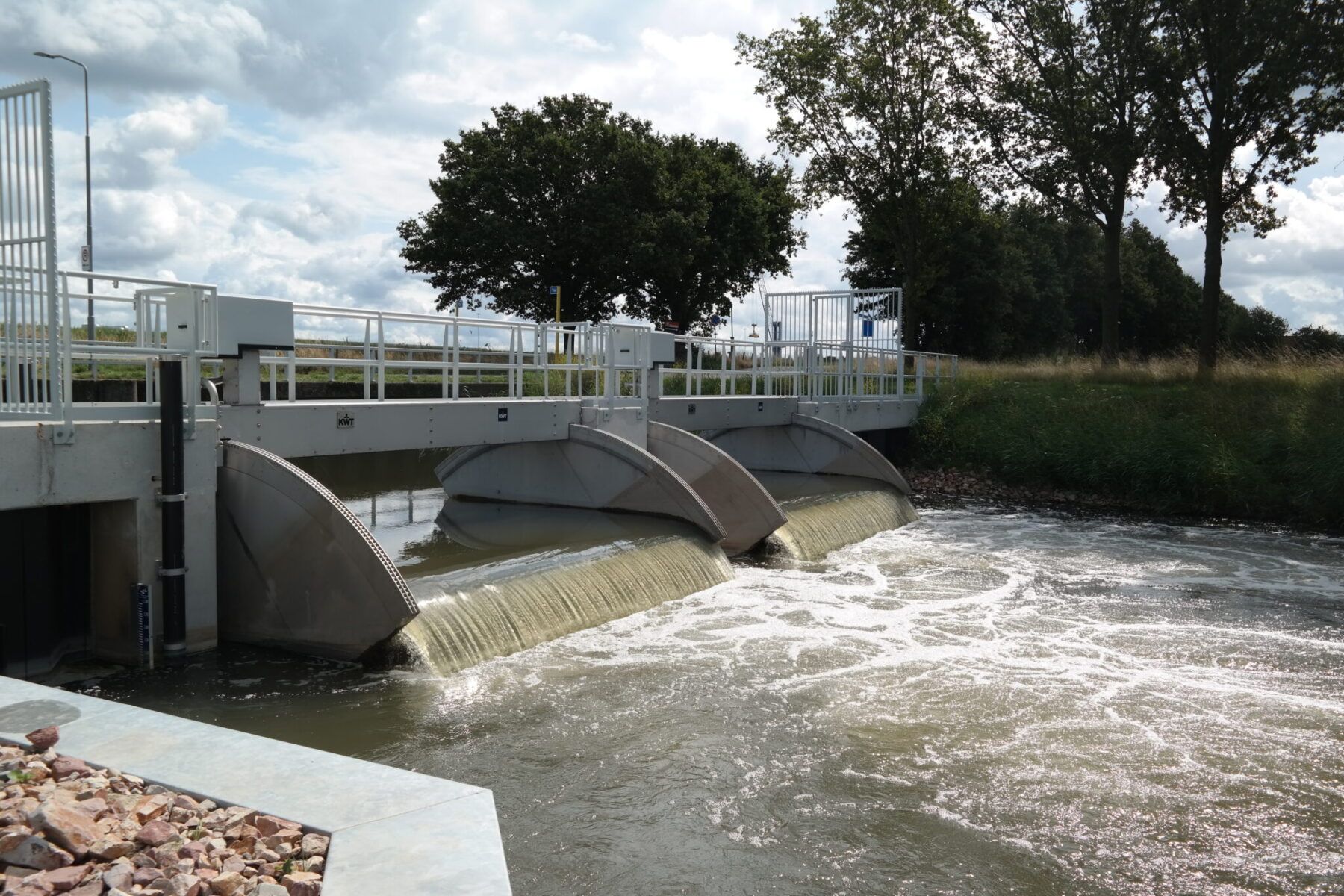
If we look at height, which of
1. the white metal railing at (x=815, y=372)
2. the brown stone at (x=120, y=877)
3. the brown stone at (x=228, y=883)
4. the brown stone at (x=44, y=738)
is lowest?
the brown stone at (x=228, y=883)

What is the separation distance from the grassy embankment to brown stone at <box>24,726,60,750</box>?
20.7 meters

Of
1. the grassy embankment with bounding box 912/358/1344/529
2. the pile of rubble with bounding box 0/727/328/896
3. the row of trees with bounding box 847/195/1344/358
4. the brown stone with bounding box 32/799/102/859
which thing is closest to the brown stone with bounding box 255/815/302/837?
the pile of rubble with bounding box 0/727/328/896

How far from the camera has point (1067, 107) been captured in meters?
28.4

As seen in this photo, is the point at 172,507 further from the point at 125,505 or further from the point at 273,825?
the point at 273,825

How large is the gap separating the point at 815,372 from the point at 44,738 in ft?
61.8

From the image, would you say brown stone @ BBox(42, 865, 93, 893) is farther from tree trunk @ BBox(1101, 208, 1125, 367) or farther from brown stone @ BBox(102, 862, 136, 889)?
tree trunk @ BBox(1101, 208, 1125, 367)

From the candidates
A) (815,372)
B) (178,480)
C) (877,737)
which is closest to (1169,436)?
(815,372)

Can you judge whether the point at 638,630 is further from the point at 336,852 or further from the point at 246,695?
the point at 336,852

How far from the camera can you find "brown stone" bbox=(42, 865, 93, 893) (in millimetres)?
3248

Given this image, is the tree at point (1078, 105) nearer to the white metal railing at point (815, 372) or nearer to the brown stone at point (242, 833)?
the white metal railing at point (815, 372)

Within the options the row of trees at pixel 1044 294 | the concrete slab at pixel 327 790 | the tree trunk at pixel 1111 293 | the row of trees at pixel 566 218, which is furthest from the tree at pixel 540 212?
the concrete slab at pixel 327 790

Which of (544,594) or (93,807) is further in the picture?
(544,594)

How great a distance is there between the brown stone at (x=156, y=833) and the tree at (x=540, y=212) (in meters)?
33.5

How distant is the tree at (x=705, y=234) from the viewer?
37.5 meters
